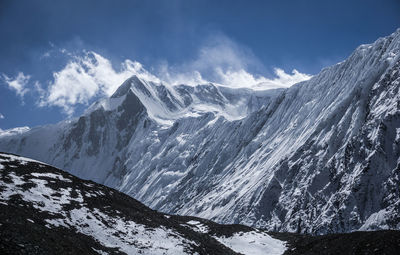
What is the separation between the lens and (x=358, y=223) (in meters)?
83.4

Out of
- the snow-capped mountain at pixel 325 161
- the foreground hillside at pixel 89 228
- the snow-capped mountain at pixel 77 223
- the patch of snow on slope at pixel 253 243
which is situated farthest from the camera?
the snow-capped mountain at pixel 325 161

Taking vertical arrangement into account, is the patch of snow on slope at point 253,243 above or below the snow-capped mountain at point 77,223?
above

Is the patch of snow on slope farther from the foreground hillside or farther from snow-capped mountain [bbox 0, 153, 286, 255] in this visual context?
the foreground hillside

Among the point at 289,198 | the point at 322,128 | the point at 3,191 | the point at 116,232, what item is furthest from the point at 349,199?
the point at 3,191

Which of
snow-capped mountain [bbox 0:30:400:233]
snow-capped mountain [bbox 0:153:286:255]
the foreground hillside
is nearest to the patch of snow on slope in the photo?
snow-capped mountain [bbox 0:153:286:255]

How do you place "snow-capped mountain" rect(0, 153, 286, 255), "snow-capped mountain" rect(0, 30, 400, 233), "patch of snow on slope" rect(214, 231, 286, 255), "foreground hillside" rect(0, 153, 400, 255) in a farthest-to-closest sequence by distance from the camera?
"snow-capped mountain" rect(0, 30, 400, 233)
"patch of snow on slope" rect(214, 231, 286, 255)
"foreground hillside" rect(0, 153, 400, 255)
"snow-capped mountain" rect(0, 153, 286, 255)

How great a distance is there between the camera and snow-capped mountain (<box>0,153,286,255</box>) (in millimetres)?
26781

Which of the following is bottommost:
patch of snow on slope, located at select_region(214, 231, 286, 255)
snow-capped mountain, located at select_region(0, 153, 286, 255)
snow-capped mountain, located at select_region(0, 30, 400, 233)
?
snow-capped mountain, located at select_region(0, 153, 286, 255)

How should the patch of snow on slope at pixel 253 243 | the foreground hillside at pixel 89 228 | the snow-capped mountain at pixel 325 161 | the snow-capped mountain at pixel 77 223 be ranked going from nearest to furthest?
the snow-capped mountain at pixel 77 223 < the foreground hillside at pixel 89 228 < the patch of snow on slope at pixel 253 243 < the snow-capped mountain at pixel 325 161

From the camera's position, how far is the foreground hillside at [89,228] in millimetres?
27250

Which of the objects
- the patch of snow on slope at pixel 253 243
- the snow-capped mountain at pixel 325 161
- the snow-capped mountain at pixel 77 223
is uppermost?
the snow-capped mountain at pixel 325 161

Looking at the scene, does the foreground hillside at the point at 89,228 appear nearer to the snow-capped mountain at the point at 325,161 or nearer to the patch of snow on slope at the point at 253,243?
the patch of snow on slope at the point at 253,243

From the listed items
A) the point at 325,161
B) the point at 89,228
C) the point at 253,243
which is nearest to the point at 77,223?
the point at 89,228

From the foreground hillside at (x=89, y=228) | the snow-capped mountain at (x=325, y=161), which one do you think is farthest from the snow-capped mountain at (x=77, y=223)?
the snow-capped mountain at (x=325, y=161)
